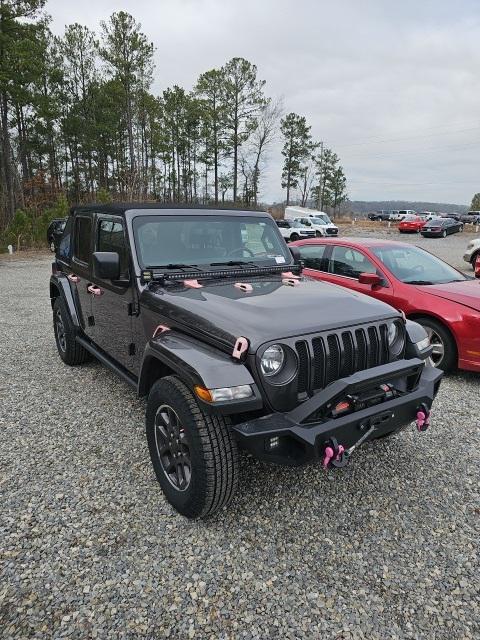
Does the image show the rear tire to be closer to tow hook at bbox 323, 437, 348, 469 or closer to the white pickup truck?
tow hook at bbox 323, 437, 348, 469

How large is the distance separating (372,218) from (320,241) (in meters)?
61.2

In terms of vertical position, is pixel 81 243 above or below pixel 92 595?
above

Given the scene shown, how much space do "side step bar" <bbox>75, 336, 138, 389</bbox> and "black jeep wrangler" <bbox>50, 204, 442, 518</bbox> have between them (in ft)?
0.12

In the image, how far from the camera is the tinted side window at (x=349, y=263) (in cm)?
575

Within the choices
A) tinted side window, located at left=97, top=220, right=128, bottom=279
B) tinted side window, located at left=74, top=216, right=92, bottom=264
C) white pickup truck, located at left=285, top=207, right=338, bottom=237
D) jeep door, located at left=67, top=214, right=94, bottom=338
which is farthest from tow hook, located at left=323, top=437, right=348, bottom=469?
white pickup truck, located at left=285, top=207, right=338, bottom=237

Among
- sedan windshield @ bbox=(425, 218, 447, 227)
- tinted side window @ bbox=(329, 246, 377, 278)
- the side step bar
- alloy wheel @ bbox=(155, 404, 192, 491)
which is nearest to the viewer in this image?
alloy wheel @ bbox=(155, 404, 192, 491)

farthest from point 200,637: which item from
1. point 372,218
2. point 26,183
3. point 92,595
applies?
point 372,218

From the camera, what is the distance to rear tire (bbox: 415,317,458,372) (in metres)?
4.96

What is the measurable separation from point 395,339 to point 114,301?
2.34 meters

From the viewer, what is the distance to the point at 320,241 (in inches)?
256

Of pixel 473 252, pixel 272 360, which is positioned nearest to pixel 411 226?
pixel 473 252

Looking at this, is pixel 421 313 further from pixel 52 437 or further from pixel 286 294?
pixel 52 437

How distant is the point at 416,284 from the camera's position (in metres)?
5.33

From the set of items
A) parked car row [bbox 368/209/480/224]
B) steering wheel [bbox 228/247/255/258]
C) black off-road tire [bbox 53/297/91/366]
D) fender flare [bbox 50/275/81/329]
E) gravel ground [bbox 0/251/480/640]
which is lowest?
gravel ground [bbox 0/251/480/640]
